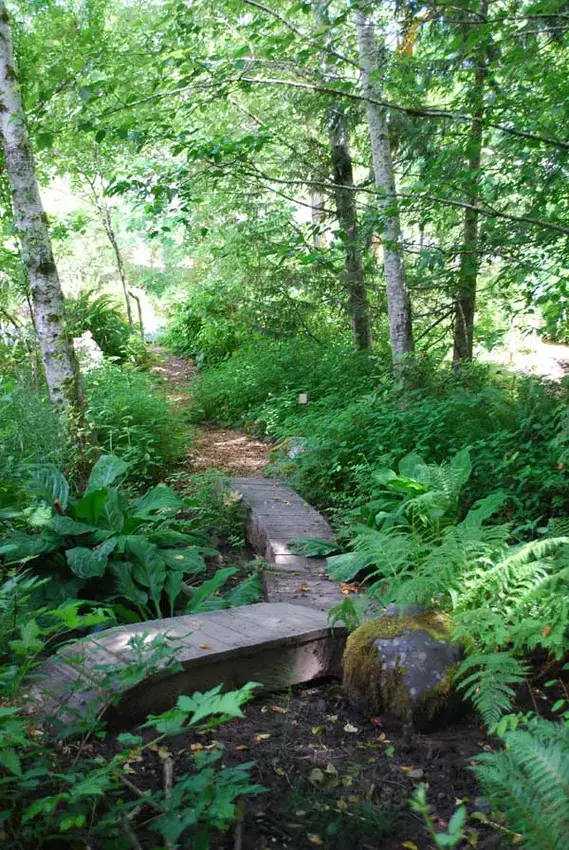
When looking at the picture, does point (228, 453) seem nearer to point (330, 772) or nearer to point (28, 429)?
point (28, 429)

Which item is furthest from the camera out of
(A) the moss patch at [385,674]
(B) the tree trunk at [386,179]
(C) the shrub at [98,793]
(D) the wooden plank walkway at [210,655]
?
(B) the tree trunk at [386,179]

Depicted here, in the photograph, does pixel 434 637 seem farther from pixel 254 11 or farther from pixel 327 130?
pixel 327 130

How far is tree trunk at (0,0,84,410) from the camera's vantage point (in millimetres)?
6246

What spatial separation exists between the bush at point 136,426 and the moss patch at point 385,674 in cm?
434

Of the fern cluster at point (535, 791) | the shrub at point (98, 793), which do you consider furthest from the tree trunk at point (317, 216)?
the fern cluster at point (535, 791)

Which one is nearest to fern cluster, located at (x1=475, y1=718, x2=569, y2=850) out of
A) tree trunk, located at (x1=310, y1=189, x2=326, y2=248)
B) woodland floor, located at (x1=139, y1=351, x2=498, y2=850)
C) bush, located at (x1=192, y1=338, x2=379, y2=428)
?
woodland floor, located at (x1=139, y1=351, x2=498, y2=850)

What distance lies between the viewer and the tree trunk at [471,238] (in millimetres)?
6469

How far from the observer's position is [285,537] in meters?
5.56

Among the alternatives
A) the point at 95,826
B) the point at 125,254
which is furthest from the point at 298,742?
the point at 125,254

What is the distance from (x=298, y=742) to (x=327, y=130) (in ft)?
34.3

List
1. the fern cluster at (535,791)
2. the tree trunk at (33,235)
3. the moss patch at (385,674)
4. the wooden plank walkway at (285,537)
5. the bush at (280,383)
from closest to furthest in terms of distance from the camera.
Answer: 1. the fern cluster at (535,791)
2. the moss patch at (385,674)
3. the wooden plank walkway at (285,537)
4. the tree trunk at (33,235)
5. the bush at (280,383)

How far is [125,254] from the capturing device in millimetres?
29875

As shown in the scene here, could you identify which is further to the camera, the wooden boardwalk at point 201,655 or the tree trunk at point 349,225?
the tree trunk at point 349,225

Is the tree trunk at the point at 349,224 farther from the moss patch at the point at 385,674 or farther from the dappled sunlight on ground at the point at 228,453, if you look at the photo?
the moss patch at the point at 385,674
